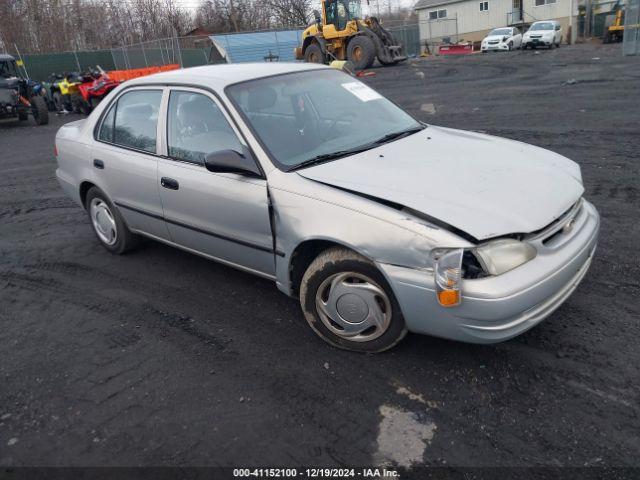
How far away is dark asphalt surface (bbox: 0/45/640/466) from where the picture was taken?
2465 millimetres

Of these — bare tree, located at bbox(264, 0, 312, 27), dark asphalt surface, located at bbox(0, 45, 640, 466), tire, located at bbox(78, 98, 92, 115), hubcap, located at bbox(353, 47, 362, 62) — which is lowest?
dark asphalt surface, located at bbox(0, 45, 640, 466)

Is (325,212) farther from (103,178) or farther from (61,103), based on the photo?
(61,103)

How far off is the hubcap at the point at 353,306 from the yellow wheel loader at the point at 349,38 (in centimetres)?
2020

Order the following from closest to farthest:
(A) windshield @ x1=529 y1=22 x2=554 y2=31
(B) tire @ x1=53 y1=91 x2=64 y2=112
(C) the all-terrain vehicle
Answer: (C) the all-terrain vehicle → (B) tire @ x1=53 y1=91 x2=64 y2=112 → (A) windshield @ x1=529 y1=22 x2=554 y2=31

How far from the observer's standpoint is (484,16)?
3944cm

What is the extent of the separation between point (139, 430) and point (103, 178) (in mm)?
2604

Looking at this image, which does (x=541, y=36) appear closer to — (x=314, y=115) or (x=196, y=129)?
(x=314, y=115)

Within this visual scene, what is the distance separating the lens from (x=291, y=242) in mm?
3141

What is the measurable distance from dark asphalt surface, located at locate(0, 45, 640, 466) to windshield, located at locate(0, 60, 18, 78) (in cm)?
1316

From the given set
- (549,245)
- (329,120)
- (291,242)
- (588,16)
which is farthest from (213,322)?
(588,16)

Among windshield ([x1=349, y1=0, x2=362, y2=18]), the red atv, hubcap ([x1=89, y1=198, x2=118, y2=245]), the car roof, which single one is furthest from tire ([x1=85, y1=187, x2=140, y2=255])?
windshield ([x1=349, y1=0, x2=362, y2=18])

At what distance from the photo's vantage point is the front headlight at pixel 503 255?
2.55 metres

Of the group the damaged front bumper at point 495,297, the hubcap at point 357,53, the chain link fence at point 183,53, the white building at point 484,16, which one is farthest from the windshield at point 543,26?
the damaged front bumper at point 495,297

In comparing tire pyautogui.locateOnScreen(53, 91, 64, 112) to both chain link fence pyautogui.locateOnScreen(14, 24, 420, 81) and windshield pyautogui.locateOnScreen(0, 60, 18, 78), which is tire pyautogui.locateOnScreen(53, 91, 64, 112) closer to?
chain link fence pyautogui.locateOnScreen(14, 24, 420, 81)
